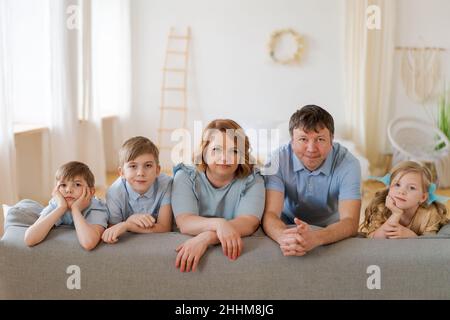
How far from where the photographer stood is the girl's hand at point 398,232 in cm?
171

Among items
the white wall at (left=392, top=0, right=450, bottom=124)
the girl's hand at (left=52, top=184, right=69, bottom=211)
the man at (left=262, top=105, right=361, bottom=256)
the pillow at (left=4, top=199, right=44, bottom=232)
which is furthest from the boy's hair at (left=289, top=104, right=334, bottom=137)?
the white wall at (left=392, top=0, right=450, bottom=124)

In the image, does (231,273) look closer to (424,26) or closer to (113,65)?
(113,65)

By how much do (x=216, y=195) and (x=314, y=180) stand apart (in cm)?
41

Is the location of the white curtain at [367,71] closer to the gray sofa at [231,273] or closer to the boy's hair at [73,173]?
the gray sofa at [231,273]

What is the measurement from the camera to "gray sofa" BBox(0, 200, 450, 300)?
152cm

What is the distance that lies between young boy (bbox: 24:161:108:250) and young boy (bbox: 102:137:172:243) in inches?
2.4

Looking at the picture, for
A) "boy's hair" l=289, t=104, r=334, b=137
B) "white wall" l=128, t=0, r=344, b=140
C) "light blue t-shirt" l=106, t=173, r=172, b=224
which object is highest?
"white wall" l=128, t=0, r=344, b=140

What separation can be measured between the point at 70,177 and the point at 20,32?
11.0 ft

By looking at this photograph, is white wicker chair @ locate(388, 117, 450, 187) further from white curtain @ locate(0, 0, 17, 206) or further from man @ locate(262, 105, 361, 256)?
white curtain @ locate(0, 0, 17, 206)

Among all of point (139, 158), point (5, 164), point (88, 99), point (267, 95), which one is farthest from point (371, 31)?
point (139, 158)

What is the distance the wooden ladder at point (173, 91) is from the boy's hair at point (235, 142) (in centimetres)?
494

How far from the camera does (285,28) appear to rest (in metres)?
6.70

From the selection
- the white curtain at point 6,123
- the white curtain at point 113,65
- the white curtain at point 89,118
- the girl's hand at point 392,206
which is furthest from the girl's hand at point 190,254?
the white curtain at point 113,65
